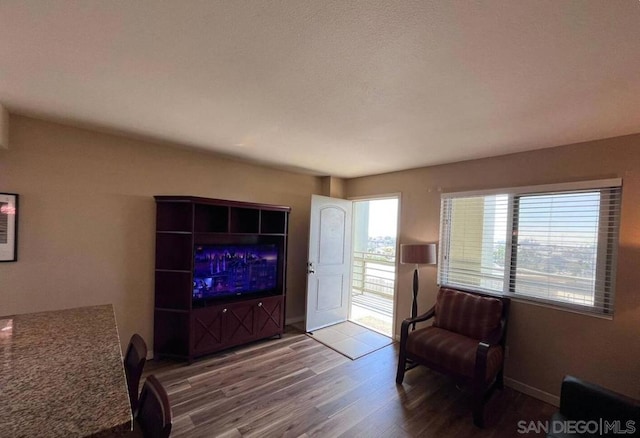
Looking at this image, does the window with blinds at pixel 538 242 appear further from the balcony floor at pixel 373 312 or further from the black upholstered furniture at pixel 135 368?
the black upholstered furniture at pixel 135 368

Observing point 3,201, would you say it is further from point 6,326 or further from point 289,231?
point 289,231

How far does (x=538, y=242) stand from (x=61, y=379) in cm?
365

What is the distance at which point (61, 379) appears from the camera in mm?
1054

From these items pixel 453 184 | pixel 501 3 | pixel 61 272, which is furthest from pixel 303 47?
pixel 61 272

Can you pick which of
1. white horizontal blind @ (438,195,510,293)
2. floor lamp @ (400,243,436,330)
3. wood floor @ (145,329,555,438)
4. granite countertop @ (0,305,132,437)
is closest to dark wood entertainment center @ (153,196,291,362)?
wood floor @ (145,329,555,438)


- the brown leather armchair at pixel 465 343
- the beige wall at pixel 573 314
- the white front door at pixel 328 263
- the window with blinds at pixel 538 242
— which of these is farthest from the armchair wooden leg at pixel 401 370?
the white front door at pixel 328 263

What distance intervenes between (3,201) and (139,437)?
8.10 feet

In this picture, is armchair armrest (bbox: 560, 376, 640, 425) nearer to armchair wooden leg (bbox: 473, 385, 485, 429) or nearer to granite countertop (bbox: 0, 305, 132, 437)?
armchair wooden leg (bbox: 473, 385, 485, 429)

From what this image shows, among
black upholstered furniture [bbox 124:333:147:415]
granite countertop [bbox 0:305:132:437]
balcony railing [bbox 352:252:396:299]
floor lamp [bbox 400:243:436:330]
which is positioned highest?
floor lamp [bbox 400:243:436:330]

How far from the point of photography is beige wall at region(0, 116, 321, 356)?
2.40 metres

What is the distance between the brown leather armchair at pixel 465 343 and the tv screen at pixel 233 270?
1910 millimetres

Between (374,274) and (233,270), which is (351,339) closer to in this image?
(233,270)

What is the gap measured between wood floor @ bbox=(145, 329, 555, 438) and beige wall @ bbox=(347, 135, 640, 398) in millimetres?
448

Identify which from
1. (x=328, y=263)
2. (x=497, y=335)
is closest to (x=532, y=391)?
(x=497, y=335)
